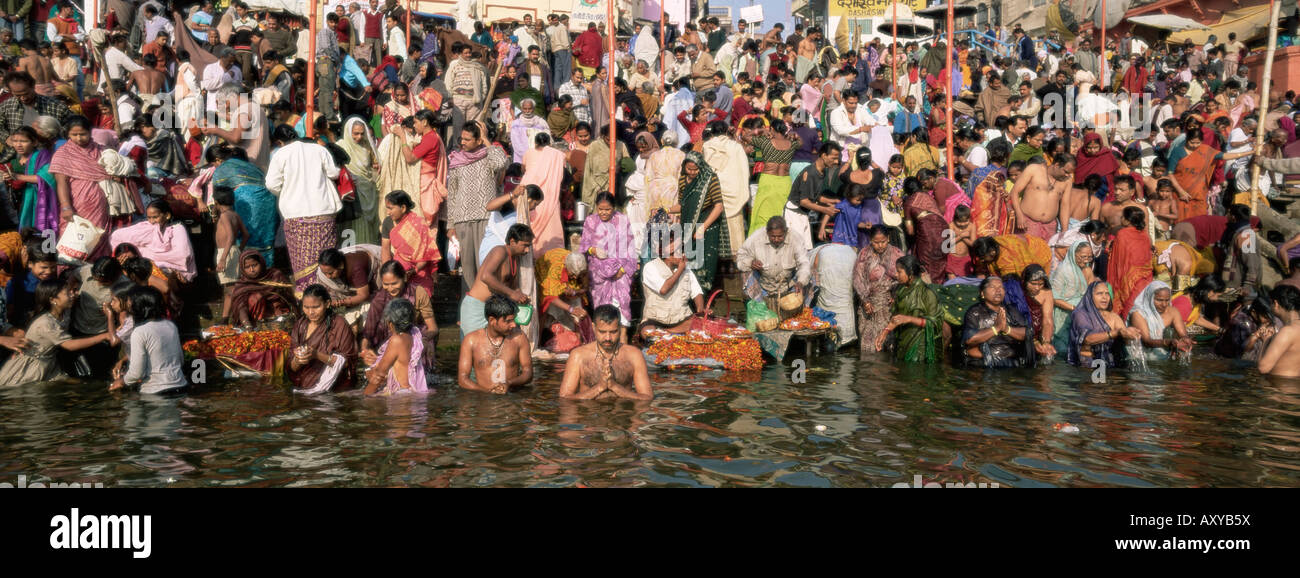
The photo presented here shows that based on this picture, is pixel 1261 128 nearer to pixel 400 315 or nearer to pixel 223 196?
pixel 400 315

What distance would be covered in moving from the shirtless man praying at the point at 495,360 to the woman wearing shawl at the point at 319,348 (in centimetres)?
94

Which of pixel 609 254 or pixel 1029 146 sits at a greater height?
pixel 1029 146

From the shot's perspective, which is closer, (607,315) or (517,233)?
(607,315)

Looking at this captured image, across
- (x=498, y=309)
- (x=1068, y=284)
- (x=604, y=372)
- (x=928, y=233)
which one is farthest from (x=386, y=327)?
(x=1068, y=284)

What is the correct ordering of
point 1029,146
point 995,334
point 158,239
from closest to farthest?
point 158,239, point 995,334, point 1029,146

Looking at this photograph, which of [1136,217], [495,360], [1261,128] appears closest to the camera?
[495,360]

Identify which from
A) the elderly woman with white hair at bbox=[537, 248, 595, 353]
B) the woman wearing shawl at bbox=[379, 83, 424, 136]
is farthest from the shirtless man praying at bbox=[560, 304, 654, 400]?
the woman wearing shawl at bbox=[379, 83, 424, 136]

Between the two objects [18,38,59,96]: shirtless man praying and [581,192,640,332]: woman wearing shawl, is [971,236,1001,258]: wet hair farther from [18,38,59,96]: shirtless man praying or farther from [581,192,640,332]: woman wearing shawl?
[18,38,59,96]: shirtless man praying

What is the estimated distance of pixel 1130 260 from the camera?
10.5 metres

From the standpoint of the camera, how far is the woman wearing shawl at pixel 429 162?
10227mm

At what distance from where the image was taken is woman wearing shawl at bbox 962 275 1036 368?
954 centimetres

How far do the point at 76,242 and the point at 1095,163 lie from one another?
35.8 ft

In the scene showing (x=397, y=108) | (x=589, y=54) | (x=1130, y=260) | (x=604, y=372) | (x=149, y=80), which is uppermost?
(x=589, y=54)
